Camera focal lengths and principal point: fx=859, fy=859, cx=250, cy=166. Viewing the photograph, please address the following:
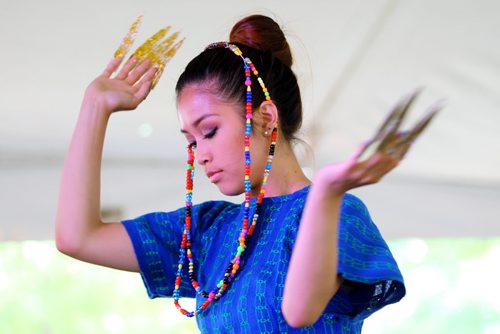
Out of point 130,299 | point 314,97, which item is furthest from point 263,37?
point 130,299

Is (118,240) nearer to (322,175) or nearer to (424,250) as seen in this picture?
(322,175)

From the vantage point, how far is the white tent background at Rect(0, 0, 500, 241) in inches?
94.7

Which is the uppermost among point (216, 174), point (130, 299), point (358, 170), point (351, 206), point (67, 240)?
point (358, 170)

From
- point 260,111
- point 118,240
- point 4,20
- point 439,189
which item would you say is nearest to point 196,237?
point 118,240

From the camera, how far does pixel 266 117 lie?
1460mm

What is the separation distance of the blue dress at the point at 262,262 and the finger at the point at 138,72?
25cm

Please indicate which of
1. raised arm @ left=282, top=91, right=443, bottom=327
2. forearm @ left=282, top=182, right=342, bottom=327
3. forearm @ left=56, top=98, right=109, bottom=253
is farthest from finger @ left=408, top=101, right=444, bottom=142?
forearm @ left=56, top=98, right=109, bottom=253

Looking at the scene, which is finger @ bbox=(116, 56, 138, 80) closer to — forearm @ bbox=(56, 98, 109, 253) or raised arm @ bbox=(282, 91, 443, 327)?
forearm @ bbox=(56, 98, 109, 253)

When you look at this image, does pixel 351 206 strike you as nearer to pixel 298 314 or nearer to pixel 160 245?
pixel 298 314

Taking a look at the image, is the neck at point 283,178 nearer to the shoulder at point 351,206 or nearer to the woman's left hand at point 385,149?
the shoulder at point 351,206

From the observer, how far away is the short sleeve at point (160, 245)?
1.52m

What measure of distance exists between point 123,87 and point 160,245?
11.3 inches

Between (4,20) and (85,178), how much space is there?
1.14 m

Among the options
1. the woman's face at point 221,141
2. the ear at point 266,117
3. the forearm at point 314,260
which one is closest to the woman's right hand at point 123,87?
the woman's face at point 221,141
